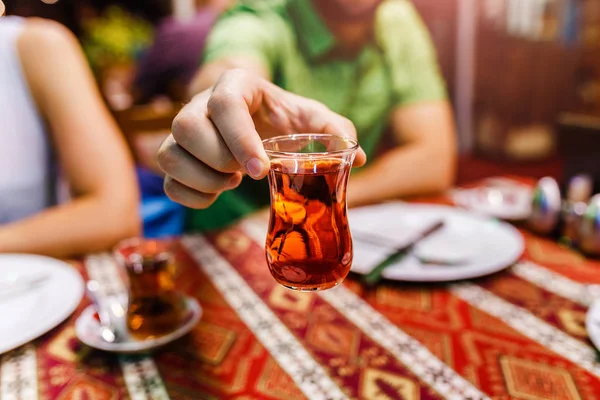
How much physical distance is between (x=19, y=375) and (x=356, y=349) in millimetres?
508

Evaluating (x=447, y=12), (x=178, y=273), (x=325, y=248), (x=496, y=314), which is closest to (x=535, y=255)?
(x=496, y=314)

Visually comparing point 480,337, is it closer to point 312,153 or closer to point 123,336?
point 312,153

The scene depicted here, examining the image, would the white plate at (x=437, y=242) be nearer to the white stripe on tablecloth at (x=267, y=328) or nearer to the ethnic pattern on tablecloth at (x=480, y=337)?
the ethnic pattern on tablecloth at (x=480, y=337)

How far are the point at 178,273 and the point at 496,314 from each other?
64cm

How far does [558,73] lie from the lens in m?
5.28

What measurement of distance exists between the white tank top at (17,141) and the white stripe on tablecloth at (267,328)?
2.49ft

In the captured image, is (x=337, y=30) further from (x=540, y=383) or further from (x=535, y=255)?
(x=540, y=383)

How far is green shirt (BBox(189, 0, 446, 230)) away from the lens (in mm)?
1875

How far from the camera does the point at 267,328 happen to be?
863 mm

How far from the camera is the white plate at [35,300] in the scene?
0.83 m

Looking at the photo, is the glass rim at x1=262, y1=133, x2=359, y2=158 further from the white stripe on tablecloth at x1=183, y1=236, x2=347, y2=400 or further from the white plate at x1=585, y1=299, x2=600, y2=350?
the white plate at x1=585, y1=299, x2=600, y2=350

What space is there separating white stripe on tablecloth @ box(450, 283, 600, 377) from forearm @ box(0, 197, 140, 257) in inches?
33.0

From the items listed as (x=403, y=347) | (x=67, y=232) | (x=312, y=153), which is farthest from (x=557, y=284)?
(x=67, y=232)

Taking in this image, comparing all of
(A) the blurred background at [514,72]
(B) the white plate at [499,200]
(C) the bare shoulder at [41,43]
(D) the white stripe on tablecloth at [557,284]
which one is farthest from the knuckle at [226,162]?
(A) the blurred background at [514,72]
